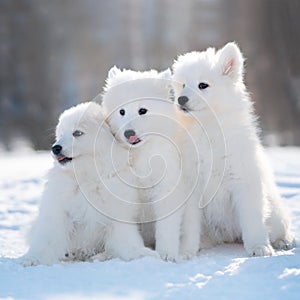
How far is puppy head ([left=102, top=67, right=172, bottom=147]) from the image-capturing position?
4059mm

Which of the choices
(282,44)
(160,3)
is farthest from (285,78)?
(160,3)

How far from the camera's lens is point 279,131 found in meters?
18.0

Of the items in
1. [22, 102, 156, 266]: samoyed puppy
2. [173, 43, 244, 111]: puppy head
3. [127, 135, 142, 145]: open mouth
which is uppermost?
[173, 43, 244, 111]: puppy head

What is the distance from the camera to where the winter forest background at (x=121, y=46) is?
20.0 meters

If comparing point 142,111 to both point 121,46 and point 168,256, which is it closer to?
point 168,256

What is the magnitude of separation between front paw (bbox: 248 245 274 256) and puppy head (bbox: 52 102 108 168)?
1301mm

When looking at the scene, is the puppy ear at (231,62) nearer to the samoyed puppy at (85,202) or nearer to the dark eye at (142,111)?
the dark eye at (142,111)

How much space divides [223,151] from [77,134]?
41.9 inches

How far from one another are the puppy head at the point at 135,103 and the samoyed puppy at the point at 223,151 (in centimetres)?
13

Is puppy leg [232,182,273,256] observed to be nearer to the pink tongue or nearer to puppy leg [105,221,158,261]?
puppy leg [105,221,158,261]

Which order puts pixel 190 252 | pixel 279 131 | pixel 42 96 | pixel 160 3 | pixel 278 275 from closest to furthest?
1. pixel 278 275
2. pixel 190 252
3. pixel 279 131
4. pixel 160 3
5. pixel 42 96

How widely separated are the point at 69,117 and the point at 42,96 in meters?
17.9

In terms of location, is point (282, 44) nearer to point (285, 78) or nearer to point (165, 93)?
point (285, 78)

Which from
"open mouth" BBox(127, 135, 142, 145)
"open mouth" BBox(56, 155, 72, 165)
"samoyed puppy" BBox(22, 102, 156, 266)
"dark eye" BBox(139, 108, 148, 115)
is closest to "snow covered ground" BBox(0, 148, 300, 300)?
"samoyed puppy" BBox(22, 102, 156, 266)
